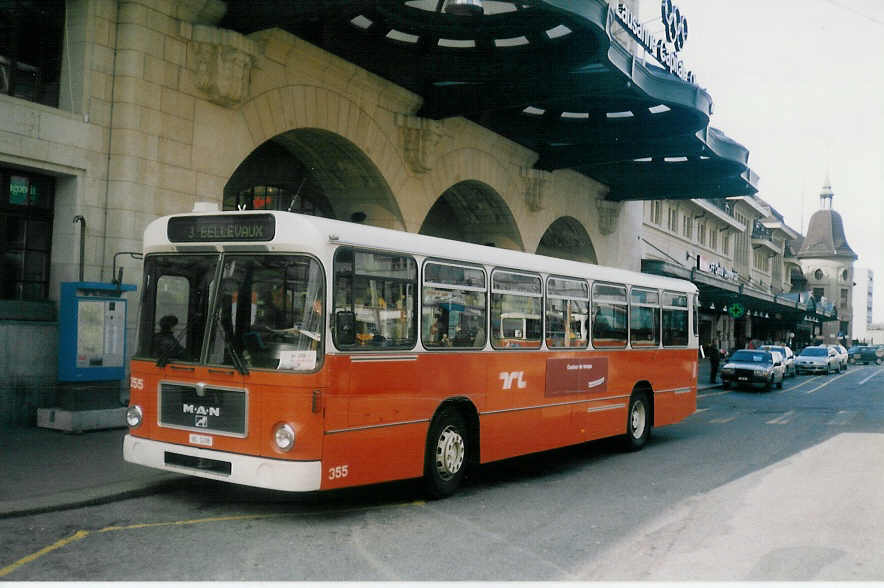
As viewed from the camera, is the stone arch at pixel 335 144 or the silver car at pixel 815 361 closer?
the stone arch at pixel 335 144

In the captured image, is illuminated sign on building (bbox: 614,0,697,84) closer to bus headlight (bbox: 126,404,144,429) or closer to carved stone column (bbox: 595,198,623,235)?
carved stone column (bbox: 595,198,623,235)

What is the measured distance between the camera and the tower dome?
352ft

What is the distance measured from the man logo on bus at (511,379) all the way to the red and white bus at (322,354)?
0.9 inches

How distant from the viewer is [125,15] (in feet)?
40.2

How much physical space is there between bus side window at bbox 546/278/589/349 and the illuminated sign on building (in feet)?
31.1

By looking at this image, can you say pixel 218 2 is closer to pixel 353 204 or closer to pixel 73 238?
Answer: pixel 73 238

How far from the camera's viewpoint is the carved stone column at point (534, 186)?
2400 cm

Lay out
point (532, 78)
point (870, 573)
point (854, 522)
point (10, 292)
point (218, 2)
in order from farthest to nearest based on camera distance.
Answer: point (532, 78) < point (218, 2) < point (10, 292) < point (854, 522) < point (870, 573)

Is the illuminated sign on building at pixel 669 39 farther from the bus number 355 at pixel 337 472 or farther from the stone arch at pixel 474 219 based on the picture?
the bus number 355 at pixel 337 472

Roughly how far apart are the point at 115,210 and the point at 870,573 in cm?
1063

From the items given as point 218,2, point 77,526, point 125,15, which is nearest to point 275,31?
point 218,2

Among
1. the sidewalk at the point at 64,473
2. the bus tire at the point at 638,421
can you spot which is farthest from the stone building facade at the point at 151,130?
the bus tire at the point at 638,421

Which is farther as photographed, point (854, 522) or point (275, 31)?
point (275, 31)

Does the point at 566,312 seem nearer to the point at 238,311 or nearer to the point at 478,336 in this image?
the point at 478,336
